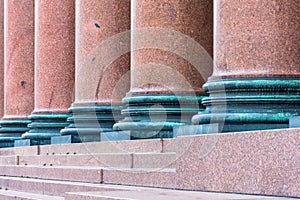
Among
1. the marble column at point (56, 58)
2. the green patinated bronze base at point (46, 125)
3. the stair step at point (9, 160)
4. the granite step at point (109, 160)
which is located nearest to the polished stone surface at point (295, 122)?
the granite step at point (109, 160)

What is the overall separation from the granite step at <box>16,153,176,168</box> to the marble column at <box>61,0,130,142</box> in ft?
6.03

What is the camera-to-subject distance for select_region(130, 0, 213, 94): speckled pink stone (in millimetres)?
26750

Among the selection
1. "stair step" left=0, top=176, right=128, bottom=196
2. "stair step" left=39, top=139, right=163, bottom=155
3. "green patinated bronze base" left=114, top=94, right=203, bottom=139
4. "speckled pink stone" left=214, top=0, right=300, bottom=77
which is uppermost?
"speckled pink stone" left=214, top=0, right=300, bottom=77

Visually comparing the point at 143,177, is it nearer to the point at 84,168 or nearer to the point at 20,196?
the point at 84,168

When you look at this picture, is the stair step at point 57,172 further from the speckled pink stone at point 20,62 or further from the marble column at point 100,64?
the speckled pink stone at point 20,62

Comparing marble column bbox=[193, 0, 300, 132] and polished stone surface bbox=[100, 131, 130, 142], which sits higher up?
marble column bbox=[193, 0, 300, 132]

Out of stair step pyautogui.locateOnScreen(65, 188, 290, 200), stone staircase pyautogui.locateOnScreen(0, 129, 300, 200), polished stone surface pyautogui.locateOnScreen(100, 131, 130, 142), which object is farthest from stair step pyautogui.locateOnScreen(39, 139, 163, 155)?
stair step pyautogui.locateOnScreen(65, 188, 290, 200)

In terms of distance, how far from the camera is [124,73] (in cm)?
3447

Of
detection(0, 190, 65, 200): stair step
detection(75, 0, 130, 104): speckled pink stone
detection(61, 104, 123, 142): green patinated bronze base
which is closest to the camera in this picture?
detection(0, 190, 65, 200): stair step

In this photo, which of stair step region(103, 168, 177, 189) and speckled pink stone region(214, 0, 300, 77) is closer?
speckled pink stone region(214, 0, 300, 77)

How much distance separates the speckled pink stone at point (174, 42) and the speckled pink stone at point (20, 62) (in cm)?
2411

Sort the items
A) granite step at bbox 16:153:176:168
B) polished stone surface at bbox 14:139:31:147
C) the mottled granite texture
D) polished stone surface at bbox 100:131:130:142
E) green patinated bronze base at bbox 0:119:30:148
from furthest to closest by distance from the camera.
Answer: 1. green patinated bronze base at bbox 0:119:30:148
2. polished stone surface at bbox 14:139:31:147
3. polished stone surface at bbox 100:131:130:142
4. granite step at bbox 16:153:176:168
5. the mottled granite texture

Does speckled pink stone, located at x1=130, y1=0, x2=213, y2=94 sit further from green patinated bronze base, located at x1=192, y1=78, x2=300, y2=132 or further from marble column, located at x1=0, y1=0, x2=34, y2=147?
marble column, located at x1=0, y1=0, x2=34, y2=147

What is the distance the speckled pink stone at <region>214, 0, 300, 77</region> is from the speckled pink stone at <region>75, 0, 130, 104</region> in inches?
561
